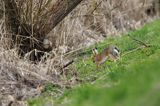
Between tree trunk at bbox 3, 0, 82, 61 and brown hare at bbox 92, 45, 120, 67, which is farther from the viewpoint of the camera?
tree trunk at bbox 3, 0, 82, 61

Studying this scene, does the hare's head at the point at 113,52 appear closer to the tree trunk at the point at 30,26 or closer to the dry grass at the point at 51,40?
the dry grass at the point at 51,40

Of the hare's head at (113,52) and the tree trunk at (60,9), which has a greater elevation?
the tree trunk at (60,9)

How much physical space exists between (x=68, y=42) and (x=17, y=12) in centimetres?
214

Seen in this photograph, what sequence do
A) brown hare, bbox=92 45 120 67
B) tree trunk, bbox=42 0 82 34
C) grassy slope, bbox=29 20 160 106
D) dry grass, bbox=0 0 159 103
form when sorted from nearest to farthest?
grassy slope, bbox=29 20 160 106 < dry grass, bbox=0 0 159 103 < brown hare, bbox=92 45 120 67 < tree trunk, bbox=42 0 82 34

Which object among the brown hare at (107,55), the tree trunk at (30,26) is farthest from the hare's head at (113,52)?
the tree trunk at (30,26)

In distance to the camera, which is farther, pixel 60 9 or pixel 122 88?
pixel 60 9

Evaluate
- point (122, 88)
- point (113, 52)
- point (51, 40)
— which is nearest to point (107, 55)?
Answer: point (113, 52)

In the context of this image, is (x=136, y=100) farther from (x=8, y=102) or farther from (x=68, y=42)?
(x=68, y=42)

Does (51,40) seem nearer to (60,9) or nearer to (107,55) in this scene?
(60,9)

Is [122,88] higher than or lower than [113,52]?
higher

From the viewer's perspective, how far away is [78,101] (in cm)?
685

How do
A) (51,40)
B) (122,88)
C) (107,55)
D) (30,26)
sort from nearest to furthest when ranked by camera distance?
(122,88), (107,55), (30,26), (51,40)

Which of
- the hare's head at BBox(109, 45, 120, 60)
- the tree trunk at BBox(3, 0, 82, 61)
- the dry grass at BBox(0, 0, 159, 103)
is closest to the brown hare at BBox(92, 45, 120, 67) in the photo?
the hare's head at BBox(109, 45, 120, 60)

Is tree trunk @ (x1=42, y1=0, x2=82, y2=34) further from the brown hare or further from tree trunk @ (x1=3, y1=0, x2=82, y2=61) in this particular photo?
the brown hare
